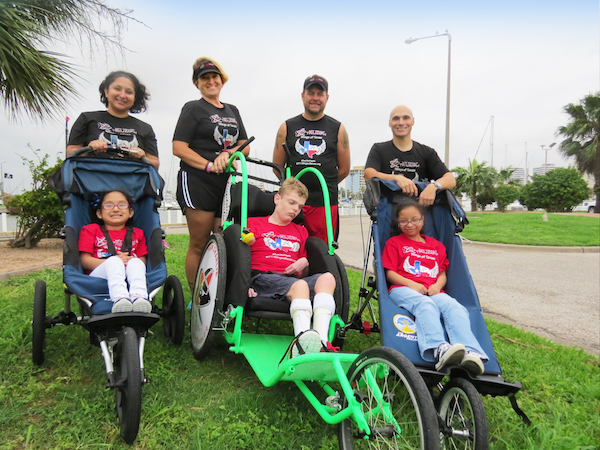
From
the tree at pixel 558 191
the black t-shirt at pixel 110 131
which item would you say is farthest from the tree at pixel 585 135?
the black t-shirt at pixel 110 131

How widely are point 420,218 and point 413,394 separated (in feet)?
6.47

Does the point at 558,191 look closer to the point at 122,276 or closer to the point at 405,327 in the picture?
the point at 405,327

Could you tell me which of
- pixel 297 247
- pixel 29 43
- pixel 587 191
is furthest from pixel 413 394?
pixel 587 191

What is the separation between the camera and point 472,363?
225cm

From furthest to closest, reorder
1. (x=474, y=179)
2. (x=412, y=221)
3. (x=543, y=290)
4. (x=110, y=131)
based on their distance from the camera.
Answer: (x=474, y=179)
(x=543, y=290)
(x=110, y=131)
(x=412, y=221)

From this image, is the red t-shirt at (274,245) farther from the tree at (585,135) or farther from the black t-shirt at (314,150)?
the tree at (585,135)

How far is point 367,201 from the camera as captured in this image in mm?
3525

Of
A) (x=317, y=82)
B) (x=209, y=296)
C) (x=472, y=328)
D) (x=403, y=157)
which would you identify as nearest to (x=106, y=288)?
(x=209, y=296)

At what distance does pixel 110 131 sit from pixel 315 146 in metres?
1.86

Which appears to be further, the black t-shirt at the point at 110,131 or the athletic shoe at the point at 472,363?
the black t-shirt at the point at 110,131

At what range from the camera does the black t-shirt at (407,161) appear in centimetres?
398

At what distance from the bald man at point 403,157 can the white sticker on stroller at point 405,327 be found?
1473 millimetres

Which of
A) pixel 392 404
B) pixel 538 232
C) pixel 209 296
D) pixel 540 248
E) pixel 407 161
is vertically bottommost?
pixel 540 248

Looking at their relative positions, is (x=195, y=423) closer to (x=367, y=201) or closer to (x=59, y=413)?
(x=59, y=413)
